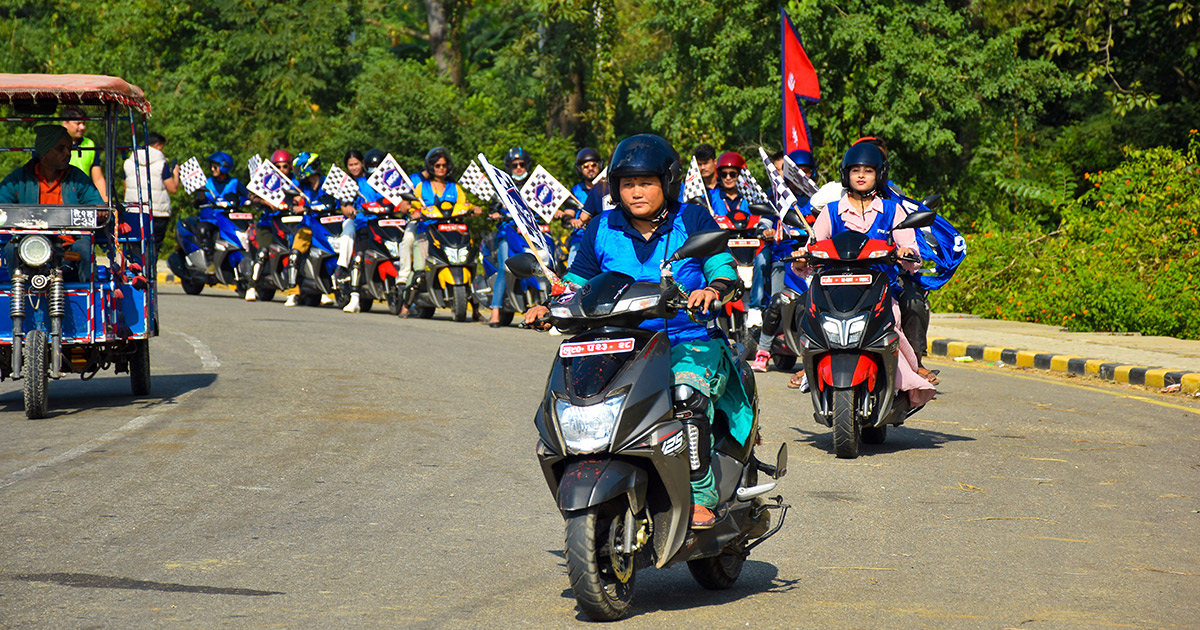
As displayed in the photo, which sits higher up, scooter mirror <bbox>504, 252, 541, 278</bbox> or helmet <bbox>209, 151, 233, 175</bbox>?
helmet <bbox>209, 151, 233, 175</bbox>

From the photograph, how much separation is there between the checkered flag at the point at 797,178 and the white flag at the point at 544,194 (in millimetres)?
5976

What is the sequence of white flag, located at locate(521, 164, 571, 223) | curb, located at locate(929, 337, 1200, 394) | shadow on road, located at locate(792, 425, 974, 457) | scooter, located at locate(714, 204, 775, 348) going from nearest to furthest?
1. shadow on road, located at locate(792, 425, 974, 457)
2. curb, located at locate(929, 337, 1200, 394)
3. scooter, located at locate(714, 204, 775, 348)
4. white flag, located at locate(521, 164, 571, 223)

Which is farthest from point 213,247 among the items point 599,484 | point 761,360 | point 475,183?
point 599,484

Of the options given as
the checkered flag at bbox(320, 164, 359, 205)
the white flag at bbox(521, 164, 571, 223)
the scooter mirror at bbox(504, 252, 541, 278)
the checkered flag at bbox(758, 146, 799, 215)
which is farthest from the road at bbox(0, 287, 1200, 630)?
the checkered flag at bbox(320, 164, 359, 205)

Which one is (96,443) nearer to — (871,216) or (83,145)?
(83,145)

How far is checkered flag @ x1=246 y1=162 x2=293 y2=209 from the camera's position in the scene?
22.5 meters

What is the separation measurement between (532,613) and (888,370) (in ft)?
14.8

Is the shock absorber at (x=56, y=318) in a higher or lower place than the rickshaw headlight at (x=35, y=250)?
→ lower

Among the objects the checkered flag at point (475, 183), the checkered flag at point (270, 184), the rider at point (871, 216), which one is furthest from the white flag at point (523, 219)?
the checkered flag at point (270, 184)

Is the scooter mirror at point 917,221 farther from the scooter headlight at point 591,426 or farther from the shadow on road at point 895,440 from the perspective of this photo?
the scooter headlight at point 591,426

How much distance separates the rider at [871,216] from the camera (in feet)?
32.2

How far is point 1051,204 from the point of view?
2511 centimetres

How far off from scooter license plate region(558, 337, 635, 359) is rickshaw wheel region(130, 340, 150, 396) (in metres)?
7.06

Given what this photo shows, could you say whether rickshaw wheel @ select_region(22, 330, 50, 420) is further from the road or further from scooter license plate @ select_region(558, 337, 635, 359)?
scooter license plate @ select_region(558, 337, 635, 359)
